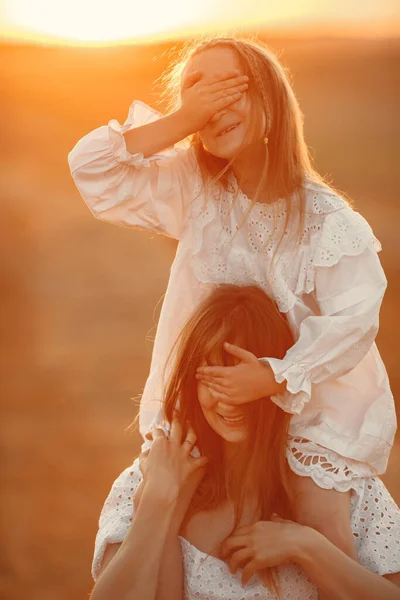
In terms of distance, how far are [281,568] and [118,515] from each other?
1.29ft

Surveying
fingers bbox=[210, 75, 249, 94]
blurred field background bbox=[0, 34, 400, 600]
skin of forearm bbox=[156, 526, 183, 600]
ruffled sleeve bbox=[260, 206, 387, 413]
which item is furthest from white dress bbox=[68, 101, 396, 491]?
A: blurred field background bbox=[0, 34, 400, 600]

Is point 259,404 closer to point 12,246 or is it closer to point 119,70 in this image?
point 12,246

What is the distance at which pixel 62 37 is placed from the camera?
718 cm

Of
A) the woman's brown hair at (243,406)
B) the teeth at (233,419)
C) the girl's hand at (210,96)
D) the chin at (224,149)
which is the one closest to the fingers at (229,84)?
the girl's hand at (210,96)

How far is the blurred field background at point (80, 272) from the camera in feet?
14.5

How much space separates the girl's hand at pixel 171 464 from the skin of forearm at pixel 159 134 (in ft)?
2.15

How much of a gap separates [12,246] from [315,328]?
558 centimetres

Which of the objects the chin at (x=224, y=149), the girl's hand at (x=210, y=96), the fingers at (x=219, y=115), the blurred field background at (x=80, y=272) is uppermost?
the girl's hand at (x=210, y=96)

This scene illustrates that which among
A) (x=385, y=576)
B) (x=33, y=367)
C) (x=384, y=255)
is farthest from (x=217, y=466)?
(x=384, y=255)

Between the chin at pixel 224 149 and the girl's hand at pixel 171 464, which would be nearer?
the girl's hand at pixel 171 464

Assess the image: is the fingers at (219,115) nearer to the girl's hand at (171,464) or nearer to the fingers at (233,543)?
the girl's hand at (171,464)

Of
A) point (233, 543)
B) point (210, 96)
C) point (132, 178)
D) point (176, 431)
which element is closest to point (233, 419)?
point (176, 431)

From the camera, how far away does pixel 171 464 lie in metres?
2.12

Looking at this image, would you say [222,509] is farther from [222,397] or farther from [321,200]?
[321,200]
